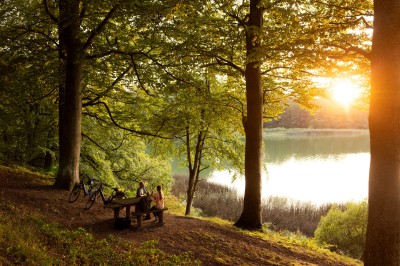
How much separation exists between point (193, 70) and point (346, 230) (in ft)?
57.8

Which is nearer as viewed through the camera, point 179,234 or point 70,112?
point 179,234

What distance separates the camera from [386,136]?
694cm

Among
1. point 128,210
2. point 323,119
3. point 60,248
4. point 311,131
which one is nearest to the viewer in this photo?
point 60,248

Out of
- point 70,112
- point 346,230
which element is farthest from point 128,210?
point 346,230

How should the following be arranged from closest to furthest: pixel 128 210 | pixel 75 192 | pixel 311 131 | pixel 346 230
→ 1. pixel 128 210
2. pixel 75 192
3. pixel 346 230
4. pixel 311 131

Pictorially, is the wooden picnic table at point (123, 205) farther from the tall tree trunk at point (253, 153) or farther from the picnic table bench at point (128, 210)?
the tall tree trunk at point (253, 153)

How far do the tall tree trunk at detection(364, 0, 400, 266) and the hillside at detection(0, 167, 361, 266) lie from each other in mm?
2849

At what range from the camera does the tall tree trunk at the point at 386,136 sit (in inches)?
271

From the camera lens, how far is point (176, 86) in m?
12.8

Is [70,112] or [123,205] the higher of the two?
[70,112]

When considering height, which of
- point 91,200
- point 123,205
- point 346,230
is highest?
point 123,205

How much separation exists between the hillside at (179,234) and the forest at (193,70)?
1.42 metres

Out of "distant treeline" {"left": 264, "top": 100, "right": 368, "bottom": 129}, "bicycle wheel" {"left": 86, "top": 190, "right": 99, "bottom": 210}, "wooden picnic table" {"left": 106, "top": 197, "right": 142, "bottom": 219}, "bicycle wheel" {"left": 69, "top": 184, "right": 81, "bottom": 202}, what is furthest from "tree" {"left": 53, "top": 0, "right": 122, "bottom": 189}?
"distant treeline" {"left": 264, "top": 100, "right": 368, "bottom": 129}

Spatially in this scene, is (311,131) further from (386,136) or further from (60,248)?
(60,248)
